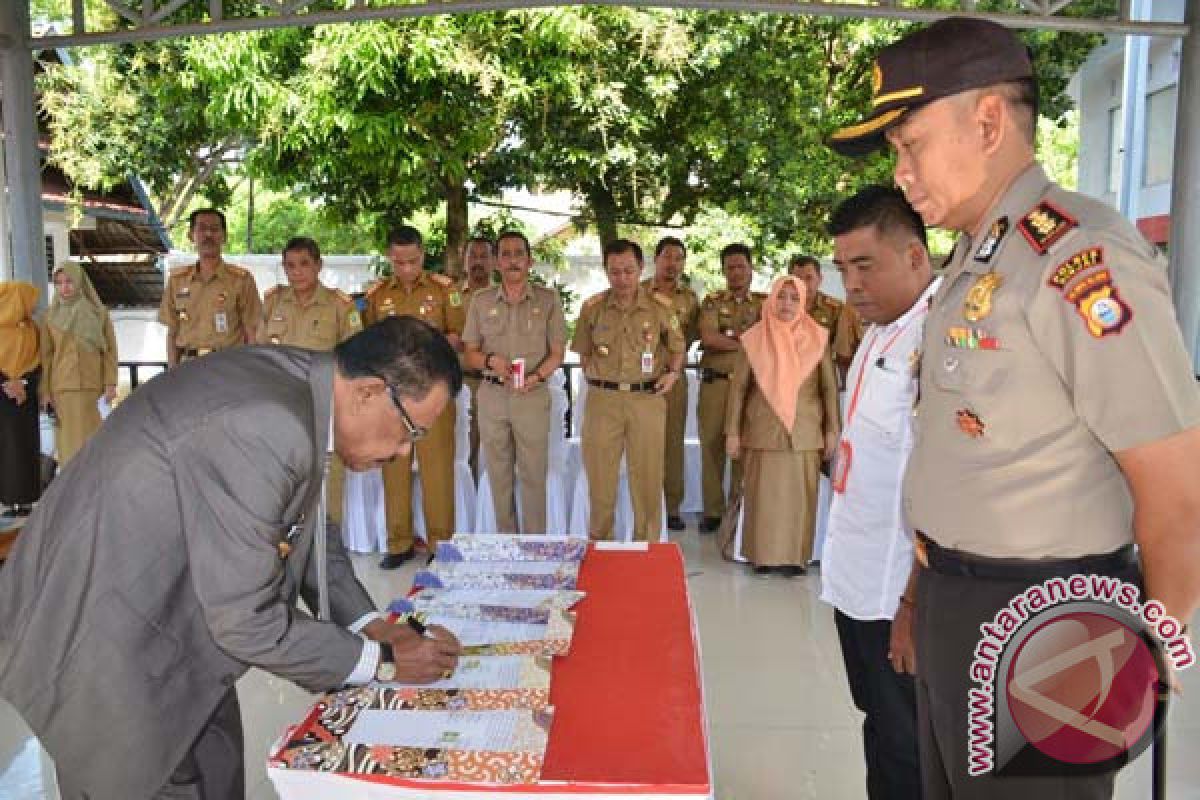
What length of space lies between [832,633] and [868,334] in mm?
1969

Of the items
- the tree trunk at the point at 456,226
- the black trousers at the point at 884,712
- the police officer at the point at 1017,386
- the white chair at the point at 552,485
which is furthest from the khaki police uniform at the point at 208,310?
the police officer at the point at 1017,386

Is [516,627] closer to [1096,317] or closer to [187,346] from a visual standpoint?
[1096,317]

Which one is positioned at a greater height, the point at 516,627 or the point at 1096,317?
the point at 1096,317

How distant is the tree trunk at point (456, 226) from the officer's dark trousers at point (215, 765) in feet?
25.4

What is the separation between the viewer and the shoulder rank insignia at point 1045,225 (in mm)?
1164

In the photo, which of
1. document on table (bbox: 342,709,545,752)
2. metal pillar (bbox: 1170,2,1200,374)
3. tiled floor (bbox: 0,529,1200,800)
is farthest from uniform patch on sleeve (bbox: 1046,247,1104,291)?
metal pillar (bbox: 1170,2,1200,374)

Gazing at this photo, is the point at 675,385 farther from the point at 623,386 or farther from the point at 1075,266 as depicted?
the point at 1075,266

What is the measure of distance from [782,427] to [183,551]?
3.34m

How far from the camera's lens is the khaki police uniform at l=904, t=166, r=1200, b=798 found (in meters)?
1.08

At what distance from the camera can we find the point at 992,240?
1259 millimetres

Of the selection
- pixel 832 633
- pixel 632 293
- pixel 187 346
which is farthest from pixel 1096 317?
pixel 187 346

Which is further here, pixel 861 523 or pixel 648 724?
pixel 861 523

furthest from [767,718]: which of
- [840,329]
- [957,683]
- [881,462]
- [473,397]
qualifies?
[840,329]

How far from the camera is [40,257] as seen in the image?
20.4ft
